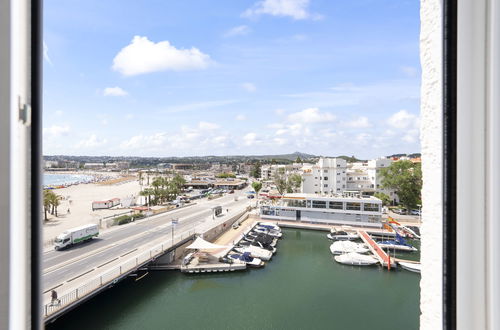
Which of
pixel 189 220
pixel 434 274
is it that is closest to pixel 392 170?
pixel 189 220

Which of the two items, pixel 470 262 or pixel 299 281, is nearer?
pixel 470 262

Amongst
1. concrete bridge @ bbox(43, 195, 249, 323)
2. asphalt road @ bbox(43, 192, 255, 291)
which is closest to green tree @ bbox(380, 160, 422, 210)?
concrete bridge @ bbox(43, 195, 249, 323)

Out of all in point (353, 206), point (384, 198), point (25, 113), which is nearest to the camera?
point (25, 113)

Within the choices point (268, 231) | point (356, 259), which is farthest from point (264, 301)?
point (268, 231)

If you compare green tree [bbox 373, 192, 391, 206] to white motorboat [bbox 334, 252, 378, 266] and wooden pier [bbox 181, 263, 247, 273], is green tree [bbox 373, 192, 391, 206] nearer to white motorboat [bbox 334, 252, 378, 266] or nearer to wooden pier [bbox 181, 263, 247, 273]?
white motorboat [bbox 334, 252, 378, 266]

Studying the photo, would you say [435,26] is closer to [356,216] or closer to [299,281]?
[299,281]

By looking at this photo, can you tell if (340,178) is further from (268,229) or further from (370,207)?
(268,229)
